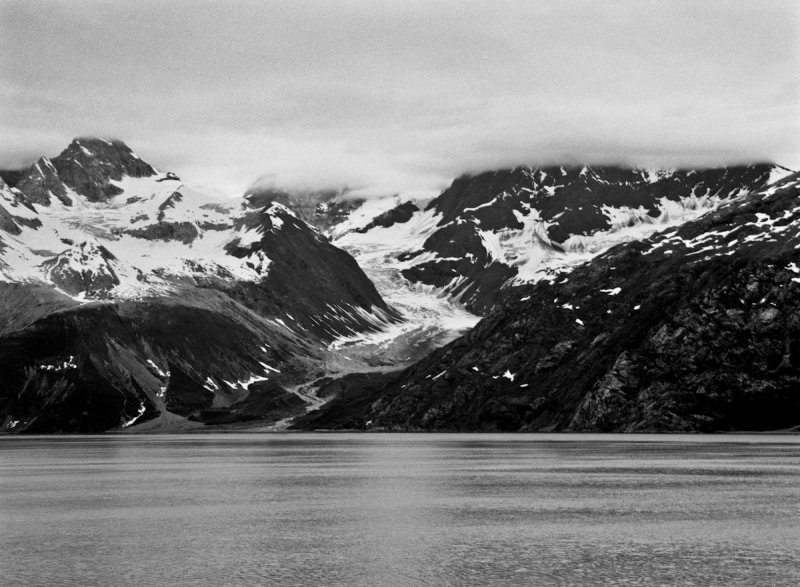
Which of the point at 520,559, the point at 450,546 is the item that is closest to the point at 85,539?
the point at 450,546

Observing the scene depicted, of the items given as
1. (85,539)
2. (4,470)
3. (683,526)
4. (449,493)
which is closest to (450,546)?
(683,526)

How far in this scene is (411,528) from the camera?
A: 9788cm

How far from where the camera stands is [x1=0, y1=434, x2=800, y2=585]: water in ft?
250

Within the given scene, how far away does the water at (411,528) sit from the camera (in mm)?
76312

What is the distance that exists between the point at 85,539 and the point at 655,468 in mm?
95558

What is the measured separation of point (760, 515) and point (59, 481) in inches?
3759

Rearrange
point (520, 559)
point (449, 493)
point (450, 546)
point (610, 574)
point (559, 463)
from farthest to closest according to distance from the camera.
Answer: point (559, 463), point (449, 493), point (450, 546), point (520, 559), point (610, 574)

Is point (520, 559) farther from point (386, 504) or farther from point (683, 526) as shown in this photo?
point (386, 504)

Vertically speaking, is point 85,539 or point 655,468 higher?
point 85,539

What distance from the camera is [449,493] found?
12962cm

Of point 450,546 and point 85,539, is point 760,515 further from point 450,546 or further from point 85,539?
point 85,539

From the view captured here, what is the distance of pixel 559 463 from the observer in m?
187

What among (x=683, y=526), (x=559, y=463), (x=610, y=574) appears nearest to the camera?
(x=610, y=574)

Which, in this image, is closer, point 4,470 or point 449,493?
point 449,493
